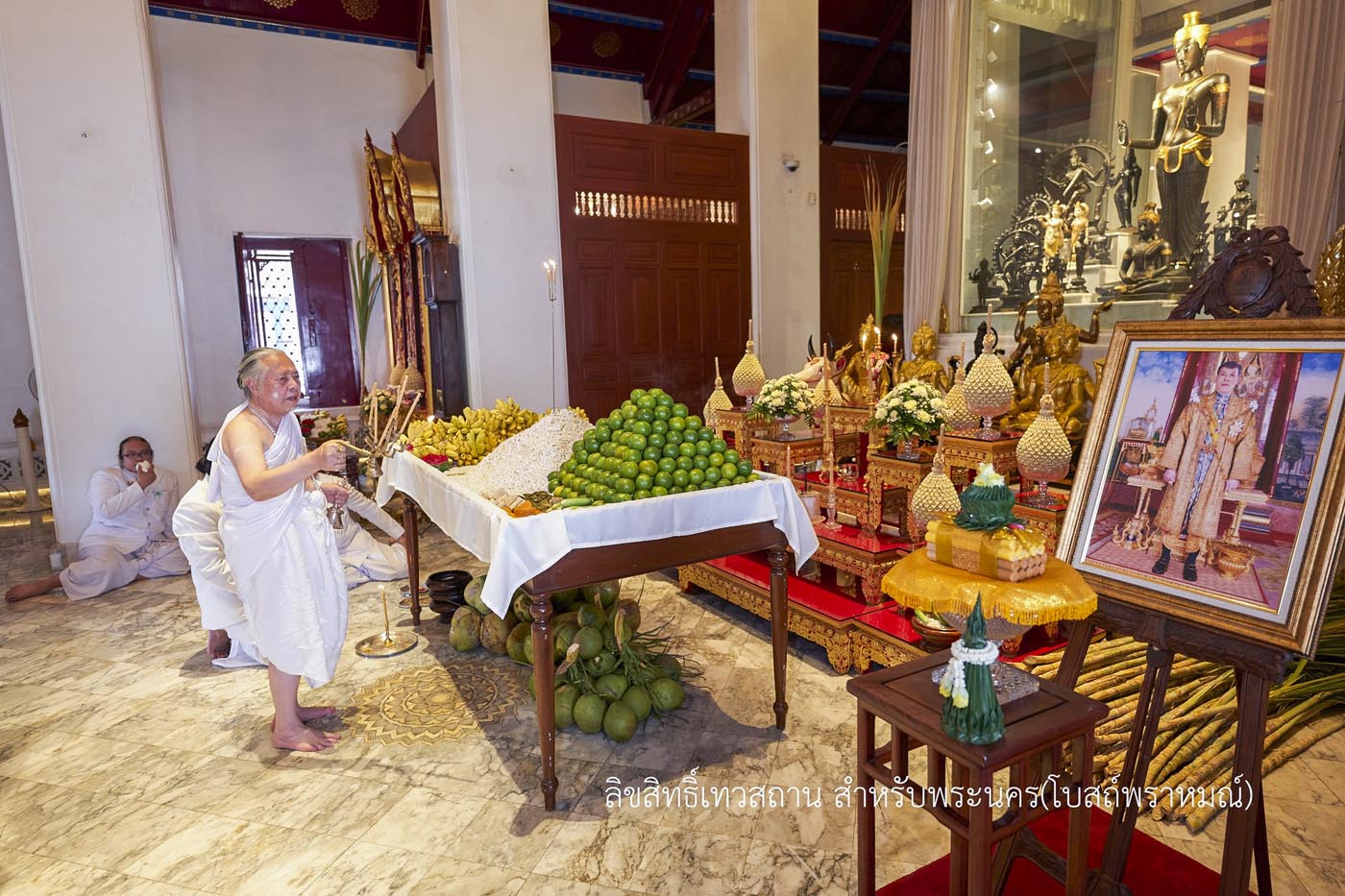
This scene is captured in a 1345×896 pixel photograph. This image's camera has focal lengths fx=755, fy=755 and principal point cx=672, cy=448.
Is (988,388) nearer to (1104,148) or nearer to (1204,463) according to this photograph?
(1204,463)

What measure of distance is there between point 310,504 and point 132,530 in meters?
3.32

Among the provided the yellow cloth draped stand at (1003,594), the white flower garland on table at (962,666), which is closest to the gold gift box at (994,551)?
the yellow cloth draped stand at (1003,594)

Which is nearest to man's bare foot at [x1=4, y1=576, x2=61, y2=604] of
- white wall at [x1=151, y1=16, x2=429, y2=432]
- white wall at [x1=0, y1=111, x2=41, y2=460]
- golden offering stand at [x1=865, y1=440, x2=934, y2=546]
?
white wall at [x1=151, y1=16, x2=429, y2=432]

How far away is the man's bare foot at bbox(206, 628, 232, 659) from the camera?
391 cm

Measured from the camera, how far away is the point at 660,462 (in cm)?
281

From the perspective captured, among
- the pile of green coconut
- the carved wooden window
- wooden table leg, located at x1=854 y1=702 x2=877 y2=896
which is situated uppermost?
the carved wooden window

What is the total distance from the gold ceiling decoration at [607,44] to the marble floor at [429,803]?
8304mm

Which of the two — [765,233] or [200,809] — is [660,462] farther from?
[765,233]

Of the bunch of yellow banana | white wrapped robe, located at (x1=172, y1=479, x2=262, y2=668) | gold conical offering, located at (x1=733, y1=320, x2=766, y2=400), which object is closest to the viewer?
white wrapped robe, located at (x1=172, y1=479, x2=262, y2=668)

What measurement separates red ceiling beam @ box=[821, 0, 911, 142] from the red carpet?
31.5 feet

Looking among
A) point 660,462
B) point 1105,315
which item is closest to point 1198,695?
point 660,462

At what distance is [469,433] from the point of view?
410 cm

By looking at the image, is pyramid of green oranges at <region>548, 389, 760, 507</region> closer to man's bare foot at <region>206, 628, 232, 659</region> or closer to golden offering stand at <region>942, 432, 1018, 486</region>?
golden offering stand at <region>942, 432, 1018, 486</region>

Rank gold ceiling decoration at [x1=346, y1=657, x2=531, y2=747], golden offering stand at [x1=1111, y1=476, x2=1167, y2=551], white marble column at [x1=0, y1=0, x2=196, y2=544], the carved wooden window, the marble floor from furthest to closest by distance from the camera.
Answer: the carved wooden window
white marble column at [x1=0, y1=0, x2=196, y2=544]
gold ceiling decoration at [x1=346, y1=657, x2=531, y2=747]
the marble floor
golden offering stand at [x1=1111, y1=476, x2=1167, y2=551]
